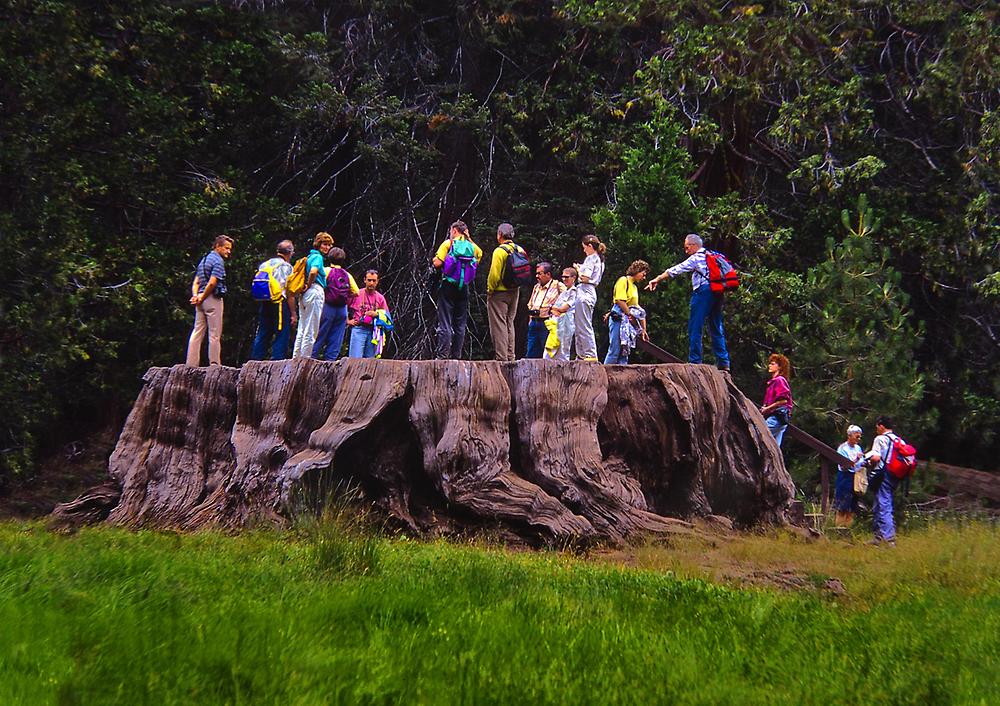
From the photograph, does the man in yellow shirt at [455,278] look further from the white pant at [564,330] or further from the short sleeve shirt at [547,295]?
the white pant at [564,330]

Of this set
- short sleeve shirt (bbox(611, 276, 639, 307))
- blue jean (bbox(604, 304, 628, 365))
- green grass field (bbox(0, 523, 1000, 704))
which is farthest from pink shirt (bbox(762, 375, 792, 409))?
green grass field (bbox(0, 523, 1000, 704))

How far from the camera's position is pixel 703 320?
1121cm

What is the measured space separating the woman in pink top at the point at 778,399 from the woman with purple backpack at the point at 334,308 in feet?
17.9

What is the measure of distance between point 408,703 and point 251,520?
4.62 m

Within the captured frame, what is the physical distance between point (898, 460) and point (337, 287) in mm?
7584

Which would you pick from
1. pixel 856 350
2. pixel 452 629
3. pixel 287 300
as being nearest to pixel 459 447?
pixel 452 629

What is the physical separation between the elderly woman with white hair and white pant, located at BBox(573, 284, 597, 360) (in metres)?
3.92

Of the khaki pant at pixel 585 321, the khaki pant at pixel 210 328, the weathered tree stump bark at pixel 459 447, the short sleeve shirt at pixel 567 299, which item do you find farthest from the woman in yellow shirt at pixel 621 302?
the khaki pant at pixel 210 328

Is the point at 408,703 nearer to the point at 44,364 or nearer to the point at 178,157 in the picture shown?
the point at 44,364

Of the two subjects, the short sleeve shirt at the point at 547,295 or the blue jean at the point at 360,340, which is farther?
the blue jean at the point at 360,340

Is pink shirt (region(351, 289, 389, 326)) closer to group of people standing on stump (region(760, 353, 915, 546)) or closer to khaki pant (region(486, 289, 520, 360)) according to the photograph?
khaki pant (region(486, 289, 520, 360))

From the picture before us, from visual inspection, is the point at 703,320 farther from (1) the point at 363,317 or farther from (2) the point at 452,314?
(1) the point at 363,317

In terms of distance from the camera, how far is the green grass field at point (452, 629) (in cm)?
397

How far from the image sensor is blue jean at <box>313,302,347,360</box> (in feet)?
39.2
